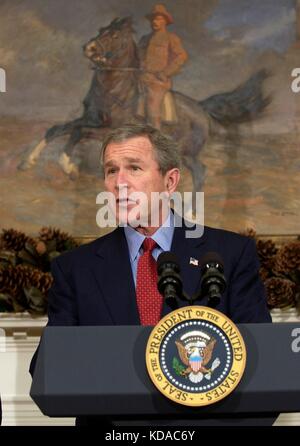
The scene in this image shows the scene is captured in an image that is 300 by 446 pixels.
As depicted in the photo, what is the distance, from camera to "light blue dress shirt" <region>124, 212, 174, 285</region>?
12.9 ft

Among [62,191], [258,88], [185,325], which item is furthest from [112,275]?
[258,88]

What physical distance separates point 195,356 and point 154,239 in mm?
1126

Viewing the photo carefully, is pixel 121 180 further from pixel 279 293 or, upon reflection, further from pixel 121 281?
pixel 279 293

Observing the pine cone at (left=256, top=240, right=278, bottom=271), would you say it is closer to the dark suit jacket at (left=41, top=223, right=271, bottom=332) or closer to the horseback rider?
→ the horseback rider

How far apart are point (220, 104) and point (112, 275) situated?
9.54 ft

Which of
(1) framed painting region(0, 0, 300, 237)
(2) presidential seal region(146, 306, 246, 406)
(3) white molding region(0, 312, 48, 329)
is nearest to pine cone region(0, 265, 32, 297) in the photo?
(3) white molding region(0, 312, 48, 329)

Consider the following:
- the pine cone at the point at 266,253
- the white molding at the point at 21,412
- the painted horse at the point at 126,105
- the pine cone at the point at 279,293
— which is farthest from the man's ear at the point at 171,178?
the painted horse at the point at 126,105

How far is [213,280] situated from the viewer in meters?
2.99

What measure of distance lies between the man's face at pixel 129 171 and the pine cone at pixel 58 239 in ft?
7.22

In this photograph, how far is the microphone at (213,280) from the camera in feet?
9.81

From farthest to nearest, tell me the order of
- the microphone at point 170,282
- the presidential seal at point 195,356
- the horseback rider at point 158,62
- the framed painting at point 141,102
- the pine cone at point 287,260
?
1. the horseback rider at point 158,62
2. the framed painting at point 141,102
3. the pine cone at point 287,260
4. the microphone at point 170,282
5. the presidential seal at point 195,356

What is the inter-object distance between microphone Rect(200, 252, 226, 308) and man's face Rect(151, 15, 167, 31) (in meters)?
3.81

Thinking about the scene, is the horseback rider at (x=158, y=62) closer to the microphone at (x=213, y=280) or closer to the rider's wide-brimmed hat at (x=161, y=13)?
the rider's wide-brimmed hat at (x=161, y=13)

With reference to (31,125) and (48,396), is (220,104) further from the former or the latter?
(48,396)
